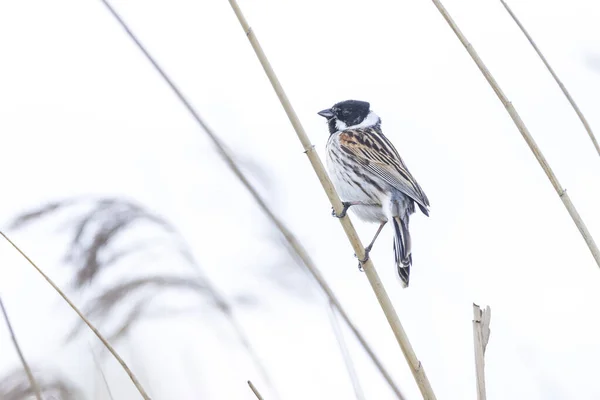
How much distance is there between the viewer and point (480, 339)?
1754mm

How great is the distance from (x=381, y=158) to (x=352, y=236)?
58.0 inches

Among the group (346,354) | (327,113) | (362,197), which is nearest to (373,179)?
(362,197)

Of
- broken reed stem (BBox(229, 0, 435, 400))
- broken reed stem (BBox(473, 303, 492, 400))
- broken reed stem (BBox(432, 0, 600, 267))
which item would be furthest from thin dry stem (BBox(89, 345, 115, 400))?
broken reed stem (BBox(432, 0, 600, 267))

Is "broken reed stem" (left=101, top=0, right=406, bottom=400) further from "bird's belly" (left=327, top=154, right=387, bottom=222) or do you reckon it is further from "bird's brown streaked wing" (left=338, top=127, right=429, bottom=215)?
"bird's belly" (left=327, top=154, right=387, bottom=222)

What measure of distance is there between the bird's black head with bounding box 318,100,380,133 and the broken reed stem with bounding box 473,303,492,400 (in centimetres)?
222

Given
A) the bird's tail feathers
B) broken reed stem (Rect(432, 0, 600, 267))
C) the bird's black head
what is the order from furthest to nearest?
the bird's black head, the bird's tail feathers, broken reed stem (Rect(432, 0, 600, 267))

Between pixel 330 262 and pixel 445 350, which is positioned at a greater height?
pixel 330 262

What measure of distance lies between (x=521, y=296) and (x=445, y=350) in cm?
82

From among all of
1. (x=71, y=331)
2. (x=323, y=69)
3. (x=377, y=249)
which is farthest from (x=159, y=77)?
(x=323, y=69)

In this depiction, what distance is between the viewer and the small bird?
317 centimetres

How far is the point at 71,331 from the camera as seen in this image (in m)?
2.04

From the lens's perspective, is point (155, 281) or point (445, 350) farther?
point (445, 350)

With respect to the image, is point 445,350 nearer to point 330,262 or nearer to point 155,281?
point 330,262

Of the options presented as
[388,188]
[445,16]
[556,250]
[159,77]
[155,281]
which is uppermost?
[159,77]
